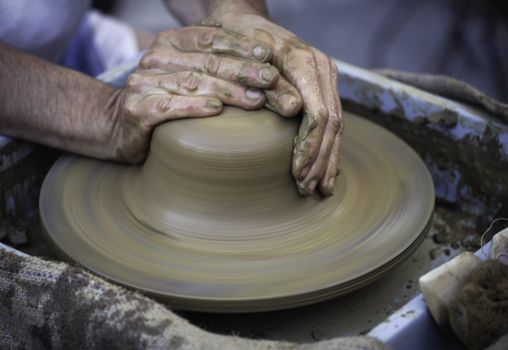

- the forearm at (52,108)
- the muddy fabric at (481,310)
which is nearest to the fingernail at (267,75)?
the forearm at (52,108)

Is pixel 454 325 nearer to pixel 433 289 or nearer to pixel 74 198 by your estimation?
pixel 433 289

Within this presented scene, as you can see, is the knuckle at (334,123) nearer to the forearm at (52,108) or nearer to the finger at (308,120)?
the finger at (308,120)

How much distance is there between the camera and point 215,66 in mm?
1426

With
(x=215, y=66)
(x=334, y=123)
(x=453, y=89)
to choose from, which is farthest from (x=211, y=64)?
(x=453, y=89)

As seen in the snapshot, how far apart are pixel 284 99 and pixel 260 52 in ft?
0.35

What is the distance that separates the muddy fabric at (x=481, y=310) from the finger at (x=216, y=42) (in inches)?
21.8

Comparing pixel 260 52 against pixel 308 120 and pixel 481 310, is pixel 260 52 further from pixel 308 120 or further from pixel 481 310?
pixel 481 310

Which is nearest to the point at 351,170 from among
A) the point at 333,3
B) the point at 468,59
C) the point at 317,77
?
the point at 317,77

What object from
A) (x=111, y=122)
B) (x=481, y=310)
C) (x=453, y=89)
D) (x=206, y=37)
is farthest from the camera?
(x=453, y=89)

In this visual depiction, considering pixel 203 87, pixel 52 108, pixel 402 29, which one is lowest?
pixel 402 29

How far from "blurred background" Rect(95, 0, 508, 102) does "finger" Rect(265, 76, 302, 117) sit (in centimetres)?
229

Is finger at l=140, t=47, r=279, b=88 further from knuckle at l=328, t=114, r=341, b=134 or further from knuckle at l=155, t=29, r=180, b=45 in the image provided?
knuckle at l=328, t=114, r=341, b=134

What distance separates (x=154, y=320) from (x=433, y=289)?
16.5 inches

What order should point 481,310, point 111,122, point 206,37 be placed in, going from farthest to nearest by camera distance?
point 111,122 → point 206,37 → point 481,310
